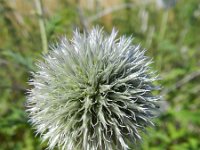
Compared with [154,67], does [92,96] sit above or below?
below

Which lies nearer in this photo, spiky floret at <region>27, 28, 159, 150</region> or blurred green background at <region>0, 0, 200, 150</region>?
spiky floret at <region>27, 28, 159, 150</region>

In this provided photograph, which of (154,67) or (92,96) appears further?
(154,67)

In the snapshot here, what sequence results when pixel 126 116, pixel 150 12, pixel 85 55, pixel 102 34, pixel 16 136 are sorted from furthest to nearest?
1. pixel 150 12
2. pixel 16 136
3. pixel 102 34
4. pixel 85 55
5. pixel 126 116

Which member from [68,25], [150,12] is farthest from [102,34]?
[150,12]

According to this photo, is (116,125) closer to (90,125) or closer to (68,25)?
(90,125)

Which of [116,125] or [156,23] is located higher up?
[156,23]

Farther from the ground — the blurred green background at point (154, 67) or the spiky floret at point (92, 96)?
the blurred green background at point (154, 67)

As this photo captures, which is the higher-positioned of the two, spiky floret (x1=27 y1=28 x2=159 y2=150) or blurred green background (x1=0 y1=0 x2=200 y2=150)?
blurred green background (x1=0 y1=0 x2=200 y2=150)

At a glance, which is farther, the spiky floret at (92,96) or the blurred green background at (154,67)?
the blurred green background at (154,67)
